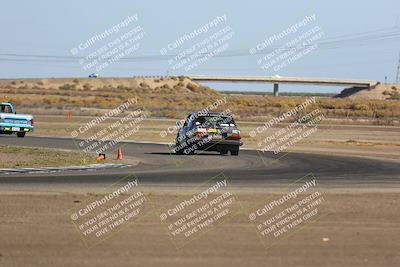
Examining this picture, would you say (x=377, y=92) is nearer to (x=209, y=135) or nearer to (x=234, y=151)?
(x=234, y=151)

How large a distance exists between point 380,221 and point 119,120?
1939 inches

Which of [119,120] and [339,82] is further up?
[119,120]

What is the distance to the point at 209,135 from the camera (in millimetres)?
27891

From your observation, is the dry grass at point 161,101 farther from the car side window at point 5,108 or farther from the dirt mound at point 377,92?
the car side window at point 5,108

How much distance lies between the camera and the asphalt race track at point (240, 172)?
57.2 ft

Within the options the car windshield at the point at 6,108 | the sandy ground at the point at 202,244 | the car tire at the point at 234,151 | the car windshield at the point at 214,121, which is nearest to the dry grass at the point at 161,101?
the car windshield at the point at 6,108

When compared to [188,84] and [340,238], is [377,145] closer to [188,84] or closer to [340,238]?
[340,238]

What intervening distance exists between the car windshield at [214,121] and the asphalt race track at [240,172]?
1.23 m

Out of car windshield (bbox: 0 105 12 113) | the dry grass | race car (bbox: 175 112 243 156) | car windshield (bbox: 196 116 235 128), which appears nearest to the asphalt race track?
race car (bbox: 175 112 243 156)

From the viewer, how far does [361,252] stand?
9562 mm

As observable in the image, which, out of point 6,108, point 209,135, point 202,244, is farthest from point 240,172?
point 6,108

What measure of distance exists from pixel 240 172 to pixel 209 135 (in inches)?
300

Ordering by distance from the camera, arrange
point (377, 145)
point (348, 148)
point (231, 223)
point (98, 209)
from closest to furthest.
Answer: point (231, 223), point (98, 209), point (348, 148), point (377, 145)

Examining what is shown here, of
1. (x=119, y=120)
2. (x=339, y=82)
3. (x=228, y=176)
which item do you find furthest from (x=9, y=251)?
(x=339, y=82)
